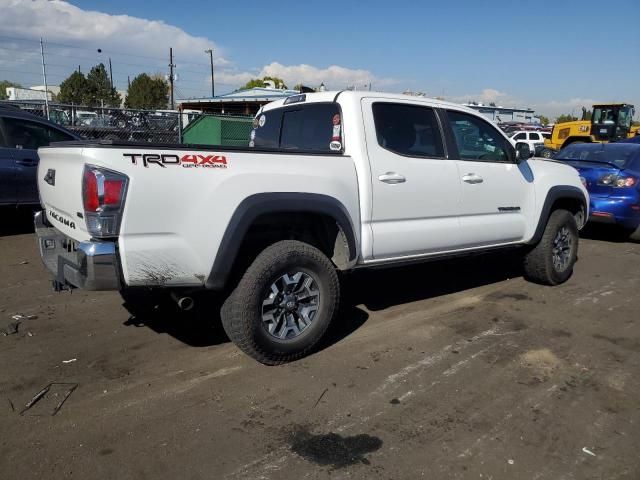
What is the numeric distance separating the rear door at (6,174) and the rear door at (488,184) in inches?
236

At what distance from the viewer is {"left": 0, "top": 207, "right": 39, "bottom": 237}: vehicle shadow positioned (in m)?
7.73

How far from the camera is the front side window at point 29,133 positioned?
7570 millimetres

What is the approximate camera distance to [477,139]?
17.0 feet

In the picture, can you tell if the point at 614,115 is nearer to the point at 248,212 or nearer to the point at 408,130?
the point at 408,130

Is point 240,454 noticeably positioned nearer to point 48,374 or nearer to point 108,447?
point 108,447

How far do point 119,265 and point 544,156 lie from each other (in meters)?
4.72

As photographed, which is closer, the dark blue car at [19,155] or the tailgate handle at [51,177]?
the tailgate handle at [51,177]

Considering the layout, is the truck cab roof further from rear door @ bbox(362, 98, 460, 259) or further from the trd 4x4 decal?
the trd 4x4 decal

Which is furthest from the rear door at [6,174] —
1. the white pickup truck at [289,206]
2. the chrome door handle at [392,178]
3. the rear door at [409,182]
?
the chrome door handle at [392,178]

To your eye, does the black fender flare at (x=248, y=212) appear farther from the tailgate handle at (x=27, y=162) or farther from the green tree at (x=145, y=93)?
the green tree at (x=145, y=93)

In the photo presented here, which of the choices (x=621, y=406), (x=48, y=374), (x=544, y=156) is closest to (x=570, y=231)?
(x=544, y=156)

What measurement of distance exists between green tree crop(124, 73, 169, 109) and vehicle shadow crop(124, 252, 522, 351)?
5660cm

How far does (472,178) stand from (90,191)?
3289 millimetres

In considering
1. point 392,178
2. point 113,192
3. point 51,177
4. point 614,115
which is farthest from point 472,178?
point 614,115
